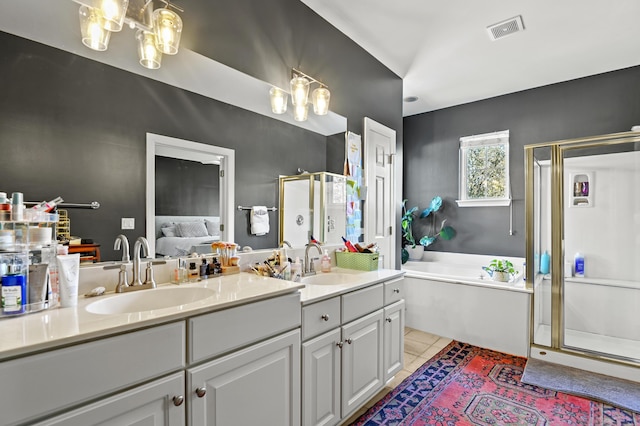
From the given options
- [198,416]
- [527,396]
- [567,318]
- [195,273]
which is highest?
[195,273]

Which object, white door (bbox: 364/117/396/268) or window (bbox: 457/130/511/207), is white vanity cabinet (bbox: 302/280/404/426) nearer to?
white door (bbox: 364/117/396/268)

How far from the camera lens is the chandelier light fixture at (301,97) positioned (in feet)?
6.79

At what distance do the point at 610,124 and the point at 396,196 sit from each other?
227 cm

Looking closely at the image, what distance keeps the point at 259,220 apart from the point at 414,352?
185 cm

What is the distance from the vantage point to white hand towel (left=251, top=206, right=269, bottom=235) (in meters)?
1.88

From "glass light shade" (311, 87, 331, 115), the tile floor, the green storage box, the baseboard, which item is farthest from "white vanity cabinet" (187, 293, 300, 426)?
the baseboard

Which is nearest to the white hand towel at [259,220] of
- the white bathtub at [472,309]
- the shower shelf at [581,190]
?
the white bathtub at [472,309]

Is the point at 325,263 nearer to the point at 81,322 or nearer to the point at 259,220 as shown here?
the point at 259,220

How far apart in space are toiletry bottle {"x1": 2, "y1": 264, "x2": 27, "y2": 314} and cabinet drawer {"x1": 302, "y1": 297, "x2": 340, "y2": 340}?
969 millimetres

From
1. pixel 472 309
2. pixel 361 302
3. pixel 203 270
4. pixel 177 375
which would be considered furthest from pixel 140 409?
pixel 472 309

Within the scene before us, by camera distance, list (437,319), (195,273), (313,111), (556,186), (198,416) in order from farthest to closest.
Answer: (437,319)
(556,186)
(313,111)
(195,273)
(198,416)

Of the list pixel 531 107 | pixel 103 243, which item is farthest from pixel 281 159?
pixel 531 107

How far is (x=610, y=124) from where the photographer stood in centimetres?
329

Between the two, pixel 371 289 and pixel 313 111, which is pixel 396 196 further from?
pixel 371 289
